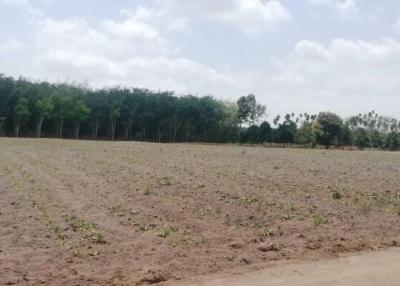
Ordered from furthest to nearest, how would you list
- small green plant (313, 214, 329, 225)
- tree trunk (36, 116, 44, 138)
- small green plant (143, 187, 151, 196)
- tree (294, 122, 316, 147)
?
tree (294, 122, 316, 147), tree trunk (36, 116, 44, 138), small green plant (143, 187, 151, 196), small green plant (313, 214, 329, 225)

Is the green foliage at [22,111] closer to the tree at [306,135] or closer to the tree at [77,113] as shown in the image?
the tree at [77,113]

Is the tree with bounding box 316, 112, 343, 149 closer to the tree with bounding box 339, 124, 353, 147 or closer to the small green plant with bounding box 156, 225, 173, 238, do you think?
the tree with bounding box 339, 124, 353, 147

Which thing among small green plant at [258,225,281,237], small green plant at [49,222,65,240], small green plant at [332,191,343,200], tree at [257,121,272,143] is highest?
tree at [257,121,272,143]

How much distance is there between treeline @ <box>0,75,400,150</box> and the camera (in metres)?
75.0

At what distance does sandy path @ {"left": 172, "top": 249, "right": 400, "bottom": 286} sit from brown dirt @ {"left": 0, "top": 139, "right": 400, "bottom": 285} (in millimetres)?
441

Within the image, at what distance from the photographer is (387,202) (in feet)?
44.9

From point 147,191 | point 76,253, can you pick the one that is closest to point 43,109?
point 147,191

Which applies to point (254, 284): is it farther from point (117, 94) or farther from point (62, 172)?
point (117, 94)

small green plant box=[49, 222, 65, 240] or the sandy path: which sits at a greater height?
the sandy path

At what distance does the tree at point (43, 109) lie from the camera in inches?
2856

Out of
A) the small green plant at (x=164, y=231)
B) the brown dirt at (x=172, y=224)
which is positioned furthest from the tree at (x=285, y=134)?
the small green plant at (x=164, y=231)

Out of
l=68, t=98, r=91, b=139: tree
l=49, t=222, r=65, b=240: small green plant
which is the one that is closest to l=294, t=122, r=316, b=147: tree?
l=68, t=98, r=91, b=139: tree

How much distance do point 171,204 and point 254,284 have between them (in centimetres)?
585

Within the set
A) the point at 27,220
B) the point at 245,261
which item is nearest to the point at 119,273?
the point at 245,261
